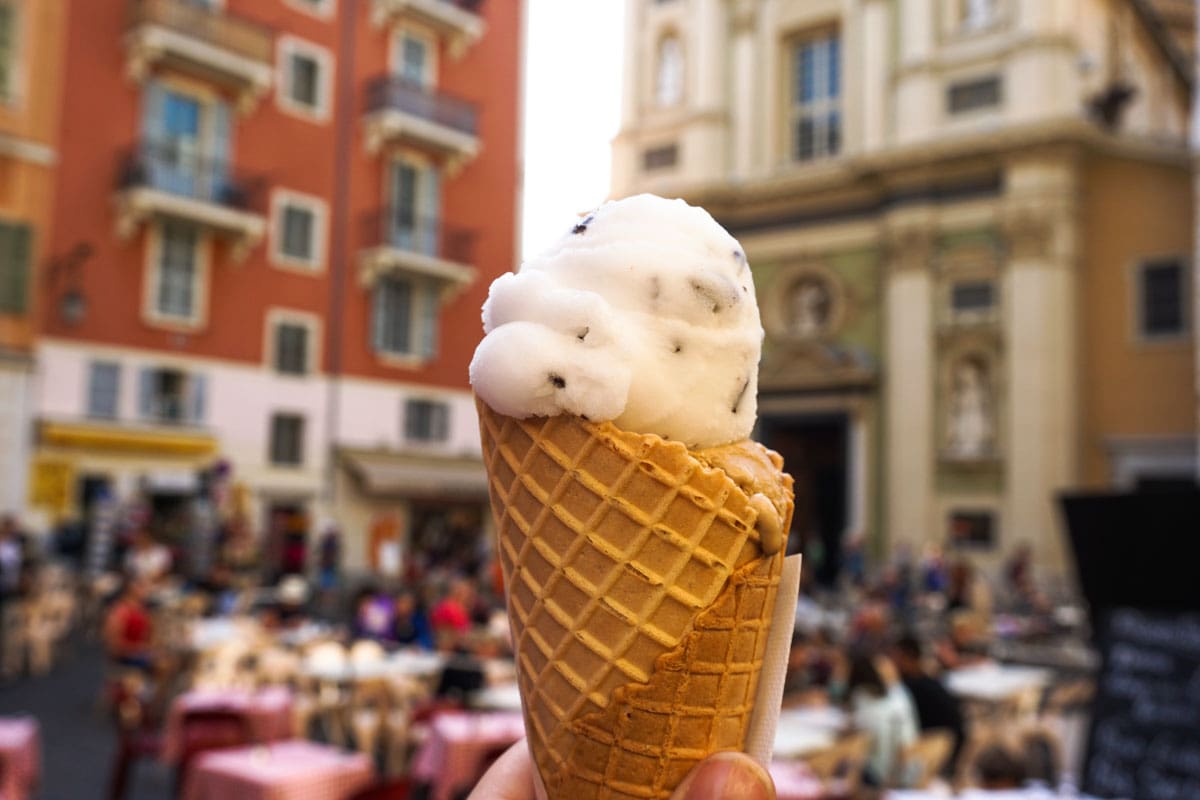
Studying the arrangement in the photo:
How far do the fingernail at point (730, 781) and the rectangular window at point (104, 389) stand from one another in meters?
19.1

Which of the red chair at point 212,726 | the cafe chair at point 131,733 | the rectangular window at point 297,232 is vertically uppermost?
the rectangular window at point 297,232

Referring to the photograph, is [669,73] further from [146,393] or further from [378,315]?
[146,393]

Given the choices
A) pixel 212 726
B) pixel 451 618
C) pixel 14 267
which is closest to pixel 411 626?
pixel 451 618

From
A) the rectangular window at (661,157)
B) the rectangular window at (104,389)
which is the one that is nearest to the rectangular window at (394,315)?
the rectangular window at (104,389)

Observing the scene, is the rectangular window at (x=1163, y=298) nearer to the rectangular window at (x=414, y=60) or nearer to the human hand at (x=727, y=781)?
the rectangular window at (x=414, y=60)

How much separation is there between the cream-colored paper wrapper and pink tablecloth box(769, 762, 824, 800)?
3704mm

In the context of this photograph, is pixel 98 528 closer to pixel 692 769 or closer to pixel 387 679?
pixel 387 679

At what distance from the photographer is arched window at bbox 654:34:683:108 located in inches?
1133

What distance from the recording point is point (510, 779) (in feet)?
6.41

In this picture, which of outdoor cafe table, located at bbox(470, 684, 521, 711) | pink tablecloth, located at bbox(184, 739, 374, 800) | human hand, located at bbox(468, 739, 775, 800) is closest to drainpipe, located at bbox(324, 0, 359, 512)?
outdoor cafe table, located at bbox(470, 684, 521, 711)

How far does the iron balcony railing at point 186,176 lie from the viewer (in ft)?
63.6

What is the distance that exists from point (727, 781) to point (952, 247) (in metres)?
23.6

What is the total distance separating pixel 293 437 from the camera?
21891mm

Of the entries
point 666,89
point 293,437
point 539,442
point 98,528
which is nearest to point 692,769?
point 539,442
